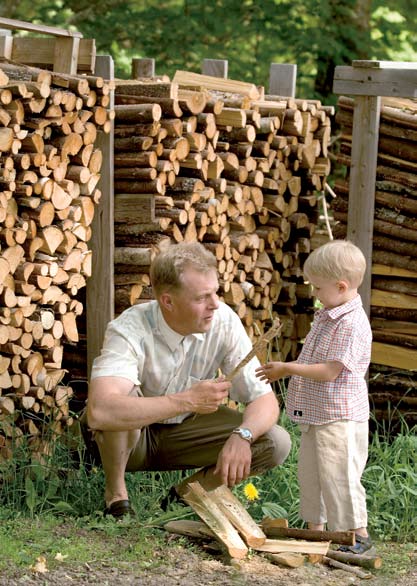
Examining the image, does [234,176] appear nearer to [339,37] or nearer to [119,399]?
[119,399]

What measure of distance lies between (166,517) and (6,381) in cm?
125

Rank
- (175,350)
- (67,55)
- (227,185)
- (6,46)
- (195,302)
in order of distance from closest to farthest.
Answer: (195,302) → (175,350) → (67,55) → (6,46) → (227,185)

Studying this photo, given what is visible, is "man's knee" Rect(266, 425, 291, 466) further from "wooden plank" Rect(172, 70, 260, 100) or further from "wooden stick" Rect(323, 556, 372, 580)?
"wooden plank" Rect(172, 70, 260, 100)

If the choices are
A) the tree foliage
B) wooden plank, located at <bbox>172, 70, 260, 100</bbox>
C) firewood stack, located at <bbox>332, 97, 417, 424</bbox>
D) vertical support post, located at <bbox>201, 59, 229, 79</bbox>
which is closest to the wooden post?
firewood stack, located at <bbox>332, 97, 417, 424</bbox>

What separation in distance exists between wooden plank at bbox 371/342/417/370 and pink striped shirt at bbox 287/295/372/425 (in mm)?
2369

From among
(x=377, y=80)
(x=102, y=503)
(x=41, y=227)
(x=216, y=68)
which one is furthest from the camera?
(x=216, y=68)

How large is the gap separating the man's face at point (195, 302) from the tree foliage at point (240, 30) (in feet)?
32.7

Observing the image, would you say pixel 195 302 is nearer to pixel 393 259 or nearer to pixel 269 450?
pixel 269 450

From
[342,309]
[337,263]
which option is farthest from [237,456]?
[337,263]

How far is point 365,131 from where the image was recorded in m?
7.21

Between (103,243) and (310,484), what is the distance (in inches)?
82.0

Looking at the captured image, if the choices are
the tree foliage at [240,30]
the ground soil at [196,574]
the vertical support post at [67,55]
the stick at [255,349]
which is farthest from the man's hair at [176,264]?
the tree foliage at [240,30]

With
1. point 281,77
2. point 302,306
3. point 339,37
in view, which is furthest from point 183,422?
point 339,37

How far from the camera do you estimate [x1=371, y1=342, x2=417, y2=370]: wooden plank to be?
7.31 m
